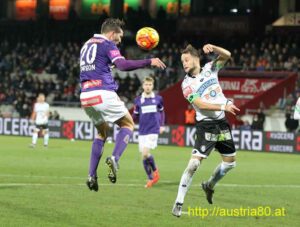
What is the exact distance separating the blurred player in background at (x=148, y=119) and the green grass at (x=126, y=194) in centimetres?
69

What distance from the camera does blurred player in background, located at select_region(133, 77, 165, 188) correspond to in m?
17.4

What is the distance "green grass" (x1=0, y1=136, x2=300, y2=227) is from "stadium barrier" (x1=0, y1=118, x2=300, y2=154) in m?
7.01

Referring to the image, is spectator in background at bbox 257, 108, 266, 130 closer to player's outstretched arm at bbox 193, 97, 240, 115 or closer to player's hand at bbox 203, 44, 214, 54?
player's outstretched arm at bbox 193, 97, 240, 115

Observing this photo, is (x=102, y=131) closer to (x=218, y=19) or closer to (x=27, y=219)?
(x=27, y=219)

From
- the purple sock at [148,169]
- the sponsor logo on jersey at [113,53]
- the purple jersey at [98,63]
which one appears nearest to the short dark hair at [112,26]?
the purple jersey at [98,63]

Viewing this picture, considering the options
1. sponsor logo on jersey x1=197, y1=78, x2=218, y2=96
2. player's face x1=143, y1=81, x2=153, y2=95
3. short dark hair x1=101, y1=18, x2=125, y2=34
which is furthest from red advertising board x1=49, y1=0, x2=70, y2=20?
sponsor logo on jersey x1=197, y1=78, x2=218, y2=96

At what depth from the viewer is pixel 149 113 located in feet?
59.2

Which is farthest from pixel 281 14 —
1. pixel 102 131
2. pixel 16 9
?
pixel 102 131

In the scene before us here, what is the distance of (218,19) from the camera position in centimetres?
4616

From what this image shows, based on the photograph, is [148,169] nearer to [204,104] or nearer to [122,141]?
[122,141]

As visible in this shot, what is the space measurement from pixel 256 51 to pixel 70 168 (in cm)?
2246

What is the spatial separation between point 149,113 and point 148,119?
142 millimetres

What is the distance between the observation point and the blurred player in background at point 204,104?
11.3m

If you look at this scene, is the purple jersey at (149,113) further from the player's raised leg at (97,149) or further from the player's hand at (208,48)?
the player's hand at (208,48)
